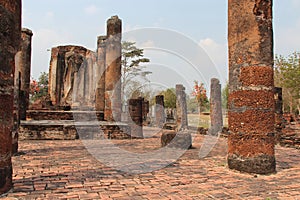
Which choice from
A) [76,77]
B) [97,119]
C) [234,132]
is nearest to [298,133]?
[234,132]

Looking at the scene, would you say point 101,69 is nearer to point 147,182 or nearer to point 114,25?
point 114,25

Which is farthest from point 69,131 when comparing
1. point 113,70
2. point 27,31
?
point 27,31

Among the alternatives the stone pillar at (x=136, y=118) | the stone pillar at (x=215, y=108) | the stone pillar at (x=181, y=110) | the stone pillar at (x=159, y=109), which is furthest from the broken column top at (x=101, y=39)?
the stone pillar at (x=215, y=108)

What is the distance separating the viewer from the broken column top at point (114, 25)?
12930 millimetres

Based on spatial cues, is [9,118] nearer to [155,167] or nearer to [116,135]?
[155,167]

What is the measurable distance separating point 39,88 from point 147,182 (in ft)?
96.7

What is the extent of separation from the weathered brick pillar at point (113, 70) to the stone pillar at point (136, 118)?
112 centimetres

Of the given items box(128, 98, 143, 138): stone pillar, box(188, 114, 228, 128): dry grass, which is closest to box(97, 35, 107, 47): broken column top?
box(128, 98, 143, 138): stone pillar

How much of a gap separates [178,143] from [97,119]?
6.54 m

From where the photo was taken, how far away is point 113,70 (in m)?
13.1

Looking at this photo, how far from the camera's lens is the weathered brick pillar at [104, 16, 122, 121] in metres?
13.0

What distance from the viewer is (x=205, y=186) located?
4.01 m

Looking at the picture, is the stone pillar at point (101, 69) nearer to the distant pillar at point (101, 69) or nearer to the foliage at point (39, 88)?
the distant pillar at point (101, 69)

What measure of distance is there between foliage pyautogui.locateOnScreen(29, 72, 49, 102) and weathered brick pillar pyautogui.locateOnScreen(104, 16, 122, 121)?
60.7ft
